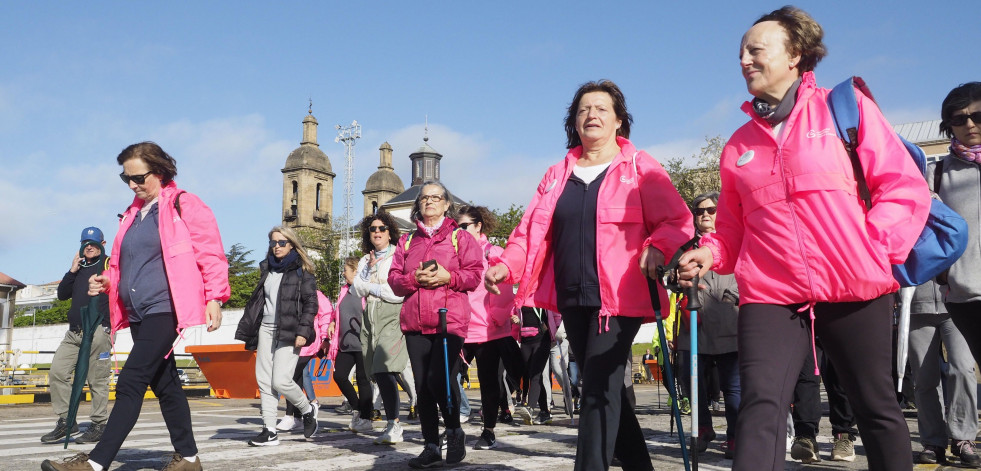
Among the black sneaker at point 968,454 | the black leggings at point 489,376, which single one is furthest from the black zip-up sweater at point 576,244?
the black sneaker at point 968,454

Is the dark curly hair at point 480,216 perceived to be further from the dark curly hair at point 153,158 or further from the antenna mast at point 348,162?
the antenna mast at point 348,162

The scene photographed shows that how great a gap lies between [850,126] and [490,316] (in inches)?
219

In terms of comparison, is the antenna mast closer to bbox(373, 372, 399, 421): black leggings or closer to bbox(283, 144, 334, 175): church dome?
bbox(283, 144, 334, 175): church dome

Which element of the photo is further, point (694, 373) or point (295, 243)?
point (295, 243)

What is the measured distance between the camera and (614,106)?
470 centimetres

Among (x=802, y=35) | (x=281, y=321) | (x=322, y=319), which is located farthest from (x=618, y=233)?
(x=322, y=319)

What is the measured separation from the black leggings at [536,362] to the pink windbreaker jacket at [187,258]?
494 centimetres

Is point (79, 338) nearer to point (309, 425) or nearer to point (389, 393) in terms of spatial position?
point (309, 425)

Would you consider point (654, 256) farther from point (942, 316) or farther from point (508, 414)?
point (508, 414)

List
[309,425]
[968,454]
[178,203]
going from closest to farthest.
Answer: [178,203], [968,454], [309,425]

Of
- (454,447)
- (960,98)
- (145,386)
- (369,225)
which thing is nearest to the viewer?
(960,98)

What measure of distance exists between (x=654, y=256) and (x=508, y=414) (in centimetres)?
696

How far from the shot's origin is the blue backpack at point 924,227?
3297mm

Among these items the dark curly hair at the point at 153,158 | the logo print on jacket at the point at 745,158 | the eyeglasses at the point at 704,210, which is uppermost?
the dark curly hair at the point at 153,158
